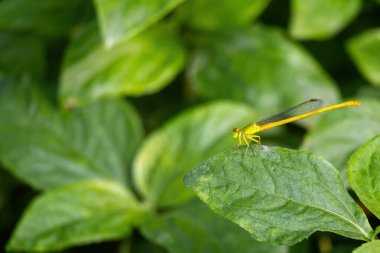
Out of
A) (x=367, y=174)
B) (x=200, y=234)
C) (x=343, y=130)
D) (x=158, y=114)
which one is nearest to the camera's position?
(x=367, y=174)

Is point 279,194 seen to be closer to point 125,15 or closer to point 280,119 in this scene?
point 280,119

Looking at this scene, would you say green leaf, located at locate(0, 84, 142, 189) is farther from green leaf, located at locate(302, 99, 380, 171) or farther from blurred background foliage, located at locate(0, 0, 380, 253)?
green leaf, located at locate(302, 99, 380, 171)

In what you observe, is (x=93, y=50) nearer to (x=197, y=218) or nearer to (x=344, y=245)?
(x=197, y=218)

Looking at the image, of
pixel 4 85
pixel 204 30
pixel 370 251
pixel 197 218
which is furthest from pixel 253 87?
pixel 370 251

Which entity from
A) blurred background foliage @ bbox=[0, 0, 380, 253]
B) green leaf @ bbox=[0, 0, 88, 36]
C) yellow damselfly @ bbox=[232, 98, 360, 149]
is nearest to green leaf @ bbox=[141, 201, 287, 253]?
blurred background foliage @ bbox=[0, 0, 380, 253]

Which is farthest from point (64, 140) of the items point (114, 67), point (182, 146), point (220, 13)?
point (220, 13)

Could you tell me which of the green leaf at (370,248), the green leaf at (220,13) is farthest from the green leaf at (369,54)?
the green leaf at (370,248)
